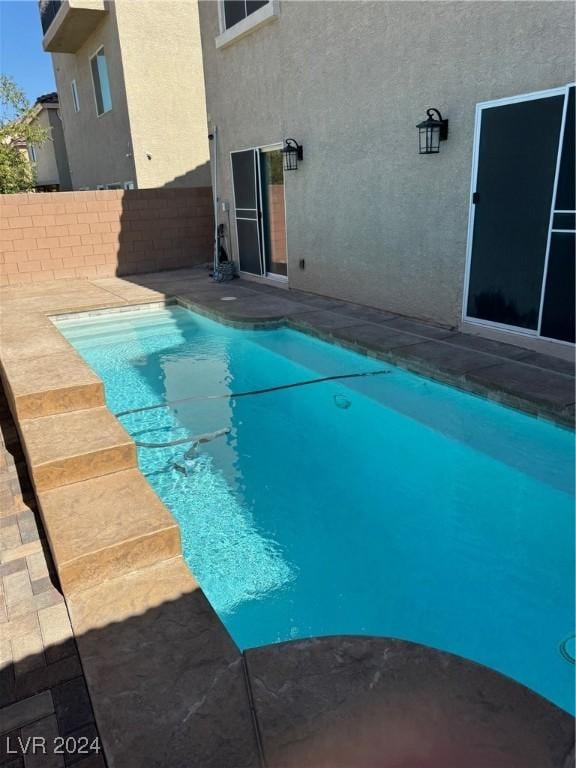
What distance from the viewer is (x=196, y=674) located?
1.78 meters

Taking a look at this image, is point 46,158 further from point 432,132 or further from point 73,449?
point 73,449

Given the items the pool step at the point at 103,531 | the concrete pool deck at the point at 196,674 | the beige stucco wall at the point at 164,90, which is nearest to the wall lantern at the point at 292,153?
the beige stucco wall at the point at 164,90

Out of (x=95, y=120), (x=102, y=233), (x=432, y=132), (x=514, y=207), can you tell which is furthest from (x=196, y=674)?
(x=95, y=120)

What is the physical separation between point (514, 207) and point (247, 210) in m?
6.11

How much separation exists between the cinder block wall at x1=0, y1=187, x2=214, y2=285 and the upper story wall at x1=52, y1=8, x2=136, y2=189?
1.72m

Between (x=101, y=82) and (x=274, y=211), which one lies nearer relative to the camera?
(x=274, y=211)

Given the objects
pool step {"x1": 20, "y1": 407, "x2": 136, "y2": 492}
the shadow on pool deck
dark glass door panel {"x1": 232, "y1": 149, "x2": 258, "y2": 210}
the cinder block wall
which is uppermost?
dark glass door panel {"x1": 232, "y1": 149, "x2": 258, "y2": 210}

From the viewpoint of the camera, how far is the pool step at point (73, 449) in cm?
277

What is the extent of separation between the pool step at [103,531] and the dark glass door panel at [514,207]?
423cm

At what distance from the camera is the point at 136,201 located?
11.6 meters

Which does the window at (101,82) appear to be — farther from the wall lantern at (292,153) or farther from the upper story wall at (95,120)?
the wall lantern at (292,153)

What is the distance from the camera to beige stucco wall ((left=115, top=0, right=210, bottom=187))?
1192cm

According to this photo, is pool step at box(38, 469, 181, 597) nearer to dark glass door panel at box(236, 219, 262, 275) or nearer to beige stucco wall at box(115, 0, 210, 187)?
dark glass door panel at box(236, 219, 262, 275)

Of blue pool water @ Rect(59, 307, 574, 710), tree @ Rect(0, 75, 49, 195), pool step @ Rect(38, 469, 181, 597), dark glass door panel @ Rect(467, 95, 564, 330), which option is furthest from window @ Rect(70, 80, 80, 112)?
pool step @ Rect(38, 469, 181, 597)
